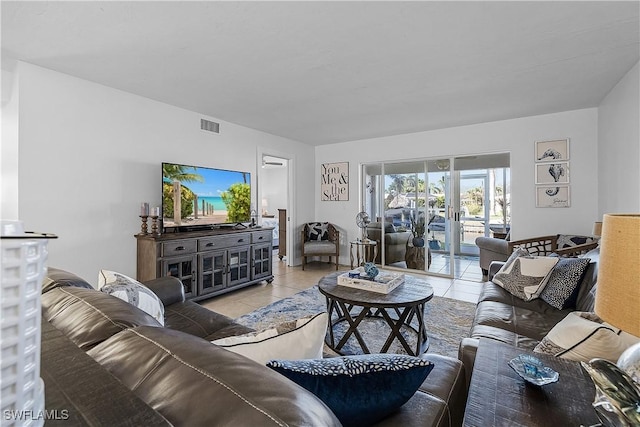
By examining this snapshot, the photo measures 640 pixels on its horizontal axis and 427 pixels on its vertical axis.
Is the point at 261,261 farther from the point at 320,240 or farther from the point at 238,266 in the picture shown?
the point at 320,240

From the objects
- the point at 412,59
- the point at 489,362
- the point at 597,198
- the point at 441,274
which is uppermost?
the point at 412,59

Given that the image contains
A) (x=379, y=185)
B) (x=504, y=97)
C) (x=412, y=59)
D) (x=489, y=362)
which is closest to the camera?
(x=489, y=362)

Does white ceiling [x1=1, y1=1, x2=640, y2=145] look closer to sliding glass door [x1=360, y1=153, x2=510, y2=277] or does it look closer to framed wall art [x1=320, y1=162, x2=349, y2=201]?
sliding glass door [x1=360, y1=153, x2=510, y2=277]

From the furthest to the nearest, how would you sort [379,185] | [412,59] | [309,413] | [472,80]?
[379,185] → [472,80] → [412,59] → [309,413]

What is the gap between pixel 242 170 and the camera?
15.2 feet

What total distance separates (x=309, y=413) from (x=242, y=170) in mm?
4405

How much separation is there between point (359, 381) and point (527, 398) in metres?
0.64

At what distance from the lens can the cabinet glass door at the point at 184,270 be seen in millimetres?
3183

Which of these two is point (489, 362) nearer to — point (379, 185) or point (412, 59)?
point (412, 59)

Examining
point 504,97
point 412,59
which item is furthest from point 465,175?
point 412,59

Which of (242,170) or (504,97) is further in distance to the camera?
(242,170)

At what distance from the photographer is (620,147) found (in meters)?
2.96

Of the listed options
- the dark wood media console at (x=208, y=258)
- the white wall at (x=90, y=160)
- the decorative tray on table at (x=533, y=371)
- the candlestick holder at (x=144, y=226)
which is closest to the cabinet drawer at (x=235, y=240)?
the dark wood media console at (x=208, y=258)

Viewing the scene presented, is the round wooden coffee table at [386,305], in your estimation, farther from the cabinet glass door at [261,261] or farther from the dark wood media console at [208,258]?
the cabinet glass door at [261,261]
